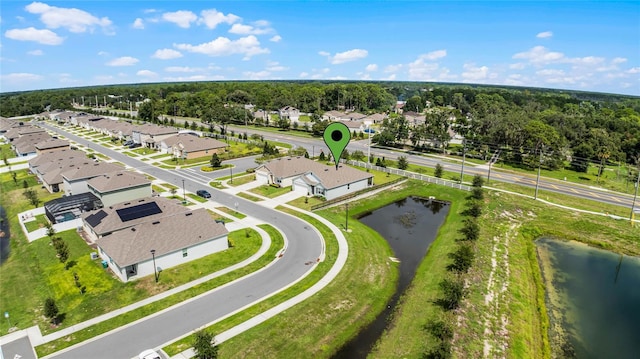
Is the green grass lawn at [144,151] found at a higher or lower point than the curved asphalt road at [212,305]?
higher

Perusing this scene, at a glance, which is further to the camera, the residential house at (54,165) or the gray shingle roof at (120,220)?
the residential house at (54,165)

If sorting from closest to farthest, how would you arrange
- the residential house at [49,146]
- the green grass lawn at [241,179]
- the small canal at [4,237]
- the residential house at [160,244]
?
the residential house at [160,244]
the small canal at [4,237]
the green grass lawn at [241,179]
the residential house at [49,146]

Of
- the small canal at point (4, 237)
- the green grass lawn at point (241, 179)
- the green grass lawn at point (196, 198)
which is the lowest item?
the small canal at point (4, 237)

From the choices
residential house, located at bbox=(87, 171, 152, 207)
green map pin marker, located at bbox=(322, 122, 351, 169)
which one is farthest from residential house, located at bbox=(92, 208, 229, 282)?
residential house, located at bbox=(87, 171, 152, 207)

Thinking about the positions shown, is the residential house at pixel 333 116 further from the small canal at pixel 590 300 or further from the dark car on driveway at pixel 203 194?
the small canal at pixel 590 300

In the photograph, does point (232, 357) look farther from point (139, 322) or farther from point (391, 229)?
point (391, 229)

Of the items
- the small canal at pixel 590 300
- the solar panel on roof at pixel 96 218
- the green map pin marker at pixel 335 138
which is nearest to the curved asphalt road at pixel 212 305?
the green map pin marker at pixel 335 138

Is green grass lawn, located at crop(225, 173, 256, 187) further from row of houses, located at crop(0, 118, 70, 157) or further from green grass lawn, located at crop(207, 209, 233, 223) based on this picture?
row of houses, located at crop(0, 118, 70, 157)
